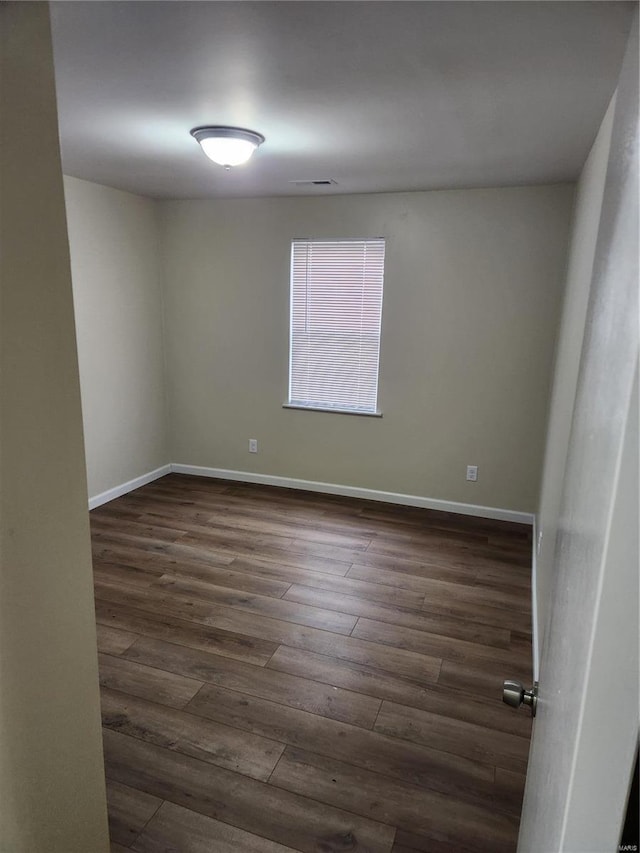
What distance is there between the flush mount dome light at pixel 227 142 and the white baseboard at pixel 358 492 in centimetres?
286

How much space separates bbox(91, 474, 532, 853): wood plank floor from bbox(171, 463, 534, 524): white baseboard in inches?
6.9

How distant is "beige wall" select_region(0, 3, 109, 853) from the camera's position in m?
0.97

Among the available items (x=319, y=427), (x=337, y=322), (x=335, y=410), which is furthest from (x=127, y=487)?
(x=337, y=322)

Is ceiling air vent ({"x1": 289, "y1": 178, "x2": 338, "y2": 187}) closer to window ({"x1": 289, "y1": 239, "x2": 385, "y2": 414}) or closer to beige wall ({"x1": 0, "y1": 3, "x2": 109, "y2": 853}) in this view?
window ({"x1": 289, "y1": 239, "x2": 385, "y2": 414})

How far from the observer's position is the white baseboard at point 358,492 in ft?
14.0

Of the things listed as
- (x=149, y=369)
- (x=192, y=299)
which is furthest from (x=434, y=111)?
(x=149, y=369)

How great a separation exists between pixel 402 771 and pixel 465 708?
45 centimetres

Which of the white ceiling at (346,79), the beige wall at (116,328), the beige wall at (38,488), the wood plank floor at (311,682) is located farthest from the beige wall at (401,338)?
the beige wall at (38,488)

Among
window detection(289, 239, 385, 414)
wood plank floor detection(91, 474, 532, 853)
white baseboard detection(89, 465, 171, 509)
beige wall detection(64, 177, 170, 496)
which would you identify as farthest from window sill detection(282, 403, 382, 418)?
white baseboard detection(89, 465, 171, 509)

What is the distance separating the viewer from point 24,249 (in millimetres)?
987

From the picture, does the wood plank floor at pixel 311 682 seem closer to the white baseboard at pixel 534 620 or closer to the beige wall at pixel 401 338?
the white baseboard at pixel 534 620

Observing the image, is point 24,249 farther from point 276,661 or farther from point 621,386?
point 276,661

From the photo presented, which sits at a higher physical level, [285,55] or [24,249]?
[285,55]

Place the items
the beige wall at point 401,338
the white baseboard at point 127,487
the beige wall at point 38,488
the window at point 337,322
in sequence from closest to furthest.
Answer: the beige wall at point 38,488 < the beige wall at point 401,338 < the window at point 337,322 < the white baseboard at point 127,487
